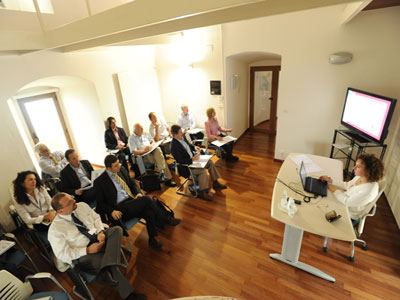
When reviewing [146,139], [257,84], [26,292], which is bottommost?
[26,292]

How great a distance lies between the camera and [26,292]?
2.00 metres

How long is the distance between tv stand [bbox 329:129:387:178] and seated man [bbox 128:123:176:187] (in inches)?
133

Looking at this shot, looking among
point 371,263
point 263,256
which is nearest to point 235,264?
point 263,256

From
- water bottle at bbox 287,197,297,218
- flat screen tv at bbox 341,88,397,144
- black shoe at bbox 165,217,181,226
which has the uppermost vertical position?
flat screen tv at bbox 341,88,397,144

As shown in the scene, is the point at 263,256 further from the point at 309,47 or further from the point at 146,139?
the point at 309,47

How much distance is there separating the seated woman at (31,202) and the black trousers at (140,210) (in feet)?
3.12

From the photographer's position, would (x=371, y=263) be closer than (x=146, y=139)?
Yes

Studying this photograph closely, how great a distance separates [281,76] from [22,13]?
15.8 feet

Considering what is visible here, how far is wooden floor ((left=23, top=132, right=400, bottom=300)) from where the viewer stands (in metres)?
2.37

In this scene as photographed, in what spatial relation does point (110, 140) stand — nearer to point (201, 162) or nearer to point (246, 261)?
point (201, 162)

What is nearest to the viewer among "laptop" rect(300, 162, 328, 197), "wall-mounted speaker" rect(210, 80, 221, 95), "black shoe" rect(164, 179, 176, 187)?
"laptop" rect(300, 162, 328, 197)

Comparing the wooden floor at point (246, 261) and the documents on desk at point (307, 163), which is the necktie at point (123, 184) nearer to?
the wooden floor at point (246, 261)

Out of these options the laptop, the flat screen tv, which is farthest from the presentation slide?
the laptop

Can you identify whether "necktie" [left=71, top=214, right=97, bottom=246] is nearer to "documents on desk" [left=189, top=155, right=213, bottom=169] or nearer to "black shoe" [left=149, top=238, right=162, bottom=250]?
"black shoe" [left=149, top=238, right=162, bottom=250]
